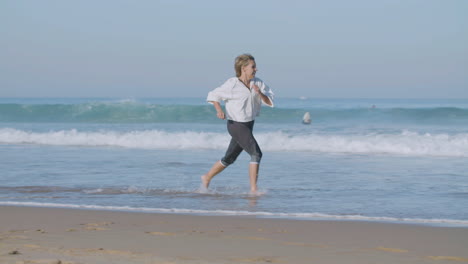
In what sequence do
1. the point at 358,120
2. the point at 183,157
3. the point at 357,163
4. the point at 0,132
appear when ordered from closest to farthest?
the point at 357,163
the point at 183,157
the point at 0,132
the point at 358,120

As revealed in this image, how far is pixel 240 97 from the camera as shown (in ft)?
24.6

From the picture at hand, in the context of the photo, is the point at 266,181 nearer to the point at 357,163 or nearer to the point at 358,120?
the point at 357,163

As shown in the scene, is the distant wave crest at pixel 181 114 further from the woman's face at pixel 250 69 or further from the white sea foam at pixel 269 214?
the white sea foam at pixel 269 214

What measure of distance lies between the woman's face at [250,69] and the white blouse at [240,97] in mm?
73

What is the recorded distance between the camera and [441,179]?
9.08 m

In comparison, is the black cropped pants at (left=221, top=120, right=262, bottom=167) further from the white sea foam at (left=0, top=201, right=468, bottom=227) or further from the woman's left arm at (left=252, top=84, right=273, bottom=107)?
the white sea foam at (left=0, top=201, right=468, bottom=227)

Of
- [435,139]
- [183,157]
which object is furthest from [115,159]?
[435,139]

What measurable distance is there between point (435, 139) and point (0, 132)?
500 inches

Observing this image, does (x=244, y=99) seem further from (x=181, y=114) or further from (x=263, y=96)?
(x=181, y=114)

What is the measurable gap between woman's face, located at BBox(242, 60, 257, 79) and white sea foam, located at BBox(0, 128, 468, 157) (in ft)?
24.8

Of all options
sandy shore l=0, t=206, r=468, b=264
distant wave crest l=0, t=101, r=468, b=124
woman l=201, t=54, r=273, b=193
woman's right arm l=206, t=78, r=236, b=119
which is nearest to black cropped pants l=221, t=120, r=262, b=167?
woman l=201, t=54, r=273, b=193

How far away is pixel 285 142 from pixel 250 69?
28.6 feet

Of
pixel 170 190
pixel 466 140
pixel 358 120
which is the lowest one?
pixel 170 190

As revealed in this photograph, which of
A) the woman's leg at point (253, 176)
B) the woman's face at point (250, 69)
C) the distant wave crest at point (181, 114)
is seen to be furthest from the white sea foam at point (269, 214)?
the distant wave crest at point (181, 114)
